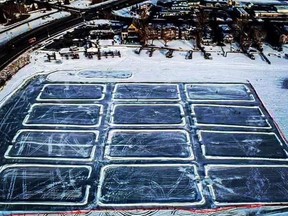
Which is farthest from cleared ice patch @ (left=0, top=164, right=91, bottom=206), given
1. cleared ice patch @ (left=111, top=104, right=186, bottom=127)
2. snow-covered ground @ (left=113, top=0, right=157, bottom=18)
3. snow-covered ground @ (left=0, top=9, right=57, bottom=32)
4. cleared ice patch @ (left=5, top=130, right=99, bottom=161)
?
snow-covered ground @ (left=113, top=0, right=157, bottom=18)

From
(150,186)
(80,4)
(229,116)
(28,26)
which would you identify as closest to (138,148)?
(150,186)

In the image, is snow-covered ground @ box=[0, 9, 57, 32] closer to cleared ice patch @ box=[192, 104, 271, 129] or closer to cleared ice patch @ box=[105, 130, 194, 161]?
cleared ice patch @ box=[105, 130, 194, 161]

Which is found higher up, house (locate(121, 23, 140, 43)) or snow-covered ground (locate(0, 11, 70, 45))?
snow-covered ground (locate(0, 11, 70, 45))

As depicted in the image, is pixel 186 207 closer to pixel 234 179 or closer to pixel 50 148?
pixel 234 179

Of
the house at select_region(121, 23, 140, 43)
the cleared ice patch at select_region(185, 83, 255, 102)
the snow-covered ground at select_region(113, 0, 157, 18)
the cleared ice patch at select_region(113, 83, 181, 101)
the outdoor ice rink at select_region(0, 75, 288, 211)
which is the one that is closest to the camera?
the outdoor ice rink at select_region(0, 75, 288, 211)

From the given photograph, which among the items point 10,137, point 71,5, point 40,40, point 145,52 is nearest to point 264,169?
point 10,137

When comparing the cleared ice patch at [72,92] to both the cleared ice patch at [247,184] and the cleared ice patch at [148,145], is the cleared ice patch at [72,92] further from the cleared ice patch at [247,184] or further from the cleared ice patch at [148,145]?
the cleared ice patch at [247,184]

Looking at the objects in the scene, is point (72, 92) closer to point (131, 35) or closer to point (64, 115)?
point (64, 115)
